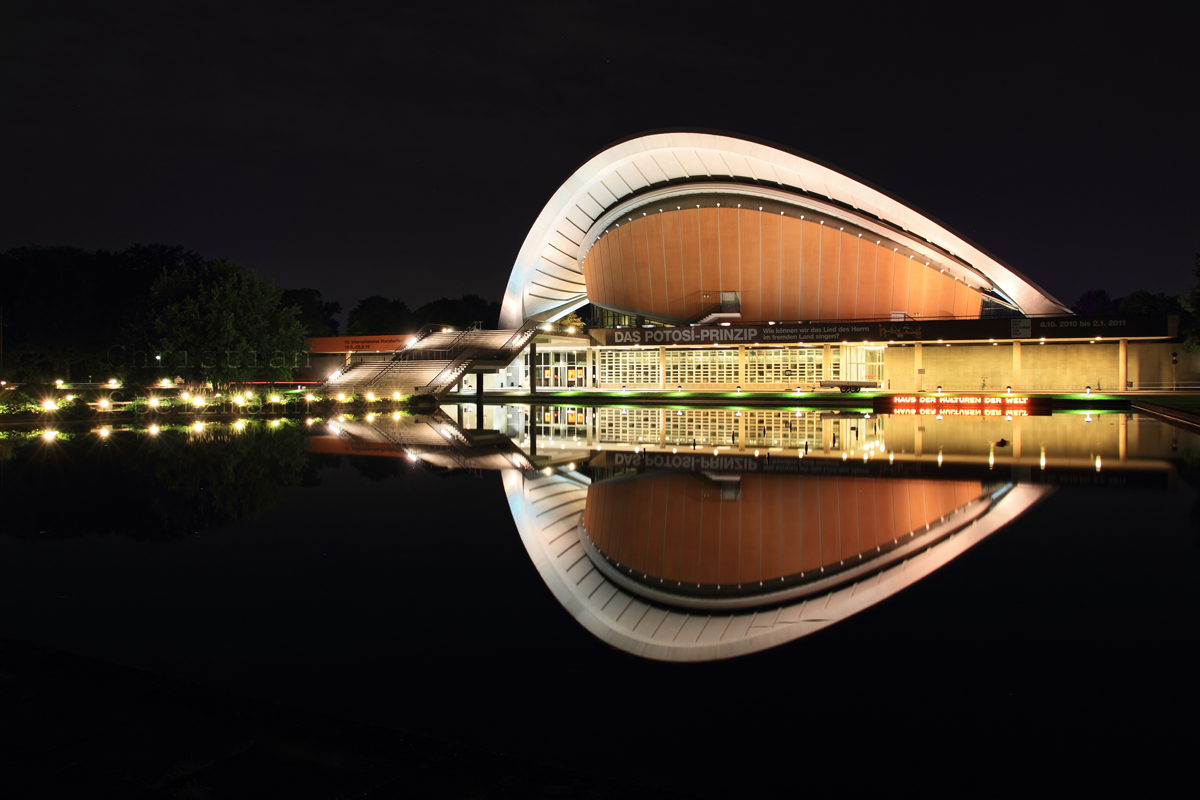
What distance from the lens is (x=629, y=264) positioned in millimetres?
58250

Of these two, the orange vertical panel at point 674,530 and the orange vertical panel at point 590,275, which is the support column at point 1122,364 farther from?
the orange vertical panel at point 674,530

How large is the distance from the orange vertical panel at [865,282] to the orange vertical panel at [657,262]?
1331 cm

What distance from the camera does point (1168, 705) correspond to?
3.95 metres

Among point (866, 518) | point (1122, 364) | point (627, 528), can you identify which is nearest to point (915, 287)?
point (1122, 364)

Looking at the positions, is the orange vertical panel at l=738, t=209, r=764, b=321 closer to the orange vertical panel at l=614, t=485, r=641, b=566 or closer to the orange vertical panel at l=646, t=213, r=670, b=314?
the orange vertical panel at l=646, t=213, r=670, b=314

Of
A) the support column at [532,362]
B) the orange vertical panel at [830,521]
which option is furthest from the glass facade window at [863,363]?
the orange vertical panel at [830,521]

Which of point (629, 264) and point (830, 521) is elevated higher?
point (629, 264)

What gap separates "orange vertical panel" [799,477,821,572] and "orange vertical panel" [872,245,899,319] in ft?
140

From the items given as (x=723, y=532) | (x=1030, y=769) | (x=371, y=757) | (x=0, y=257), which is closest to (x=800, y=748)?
(x=1030, y=769)

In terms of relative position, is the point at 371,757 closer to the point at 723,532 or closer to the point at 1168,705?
the point at 1168,705

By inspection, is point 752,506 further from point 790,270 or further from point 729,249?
point 729,249

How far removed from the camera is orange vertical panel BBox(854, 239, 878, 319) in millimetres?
50688

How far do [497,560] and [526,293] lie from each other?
62418 mm

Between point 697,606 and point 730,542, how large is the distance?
189cm
